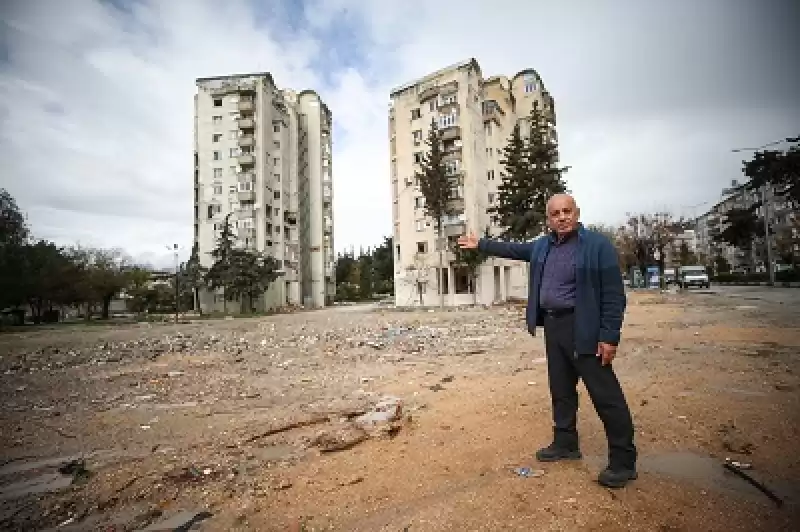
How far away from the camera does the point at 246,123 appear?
44281mm

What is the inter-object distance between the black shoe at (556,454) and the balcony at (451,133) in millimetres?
36785

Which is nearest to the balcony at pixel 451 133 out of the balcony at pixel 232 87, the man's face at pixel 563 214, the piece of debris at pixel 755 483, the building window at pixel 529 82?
the building window at pixel 529 82

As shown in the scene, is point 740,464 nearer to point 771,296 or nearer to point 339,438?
point 339,438

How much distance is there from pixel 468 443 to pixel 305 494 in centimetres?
148

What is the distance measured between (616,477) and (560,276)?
140cm

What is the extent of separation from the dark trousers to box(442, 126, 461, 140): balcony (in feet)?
120

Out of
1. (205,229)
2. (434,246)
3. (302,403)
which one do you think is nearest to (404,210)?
(434,246)

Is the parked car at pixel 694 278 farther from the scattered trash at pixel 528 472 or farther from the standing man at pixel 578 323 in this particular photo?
the scattered trash at pixel 528 472

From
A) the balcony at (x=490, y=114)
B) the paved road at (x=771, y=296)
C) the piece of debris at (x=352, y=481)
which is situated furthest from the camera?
the balcony at (x=490, y=114)

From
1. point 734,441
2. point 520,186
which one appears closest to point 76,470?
point 734,441

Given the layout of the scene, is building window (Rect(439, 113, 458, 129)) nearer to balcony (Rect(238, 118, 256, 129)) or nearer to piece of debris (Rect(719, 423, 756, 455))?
Answer: balcony (Rect(238, 118, 256, 129))

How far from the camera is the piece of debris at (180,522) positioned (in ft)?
7.88

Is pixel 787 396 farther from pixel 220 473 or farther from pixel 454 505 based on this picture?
pixel 220 473

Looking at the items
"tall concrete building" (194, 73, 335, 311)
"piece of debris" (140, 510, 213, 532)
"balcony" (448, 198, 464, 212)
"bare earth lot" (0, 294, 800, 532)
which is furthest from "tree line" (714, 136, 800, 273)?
"tall concrete building" (194, 73, 335, 311)
